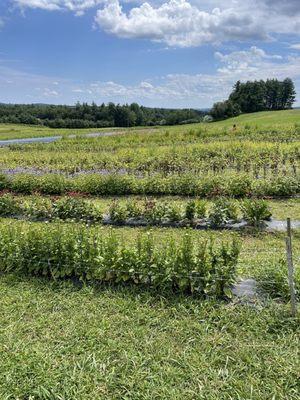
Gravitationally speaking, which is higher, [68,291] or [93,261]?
[93,261]

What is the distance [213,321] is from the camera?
13.1 feet

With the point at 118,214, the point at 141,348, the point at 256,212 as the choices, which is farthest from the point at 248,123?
the point at 141,348

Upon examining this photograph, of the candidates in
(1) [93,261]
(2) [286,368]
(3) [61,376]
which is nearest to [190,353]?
(2) [286,368]

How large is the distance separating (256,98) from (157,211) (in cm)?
7043

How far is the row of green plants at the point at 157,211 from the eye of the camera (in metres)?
7.47

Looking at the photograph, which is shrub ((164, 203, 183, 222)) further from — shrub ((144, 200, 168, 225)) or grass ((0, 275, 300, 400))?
grass ((0, 275, 300, 400))

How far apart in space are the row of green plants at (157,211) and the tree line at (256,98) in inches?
2325

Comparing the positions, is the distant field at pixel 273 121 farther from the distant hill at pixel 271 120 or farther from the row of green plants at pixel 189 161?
the row of green plants at pixel 189 161

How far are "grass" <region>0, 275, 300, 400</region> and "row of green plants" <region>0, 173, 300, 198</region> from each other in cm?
529

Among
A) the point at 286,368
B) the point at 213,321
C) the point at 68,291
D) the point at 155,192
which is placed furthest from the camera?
the point at 155,192

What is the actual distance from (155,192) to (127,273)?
5.97 metres

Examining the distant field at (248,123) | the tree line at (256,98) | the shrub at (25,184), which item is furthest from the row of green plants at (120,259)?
the tree line at (256,98)

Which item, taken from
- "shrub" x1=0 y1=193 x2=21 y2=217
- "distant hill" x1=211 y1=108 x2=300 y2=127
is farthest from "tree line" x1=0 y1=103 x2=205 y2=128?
"shrub" x1=0 y1=193 x2=21 y2=217

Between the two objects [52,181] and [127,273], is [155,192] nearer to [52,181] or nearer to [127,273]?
[52,181]
